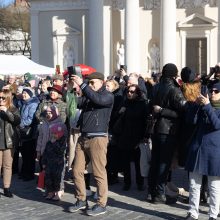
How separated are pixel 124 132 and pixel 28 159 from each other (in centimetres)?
242

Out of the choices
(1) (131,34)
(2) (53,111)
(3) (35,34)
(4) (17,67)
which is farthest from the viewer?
(3) (35,34)

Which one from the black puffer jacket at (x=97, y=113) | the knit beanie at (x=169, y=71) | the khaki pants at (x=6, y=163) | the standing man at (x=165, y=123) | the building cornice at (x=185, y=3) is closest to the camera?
the black puffer jacket at (x=97, y=113)

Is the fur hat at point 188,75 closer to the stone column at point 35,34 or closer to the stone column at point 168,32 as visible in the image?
the stone column at point 168,32

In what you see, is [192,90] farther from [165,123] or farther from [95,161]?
[95,161]

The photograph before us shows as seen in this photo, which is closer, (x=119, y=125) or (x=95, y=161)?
(x=95, y=161)

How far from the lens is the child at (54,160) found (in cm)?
963

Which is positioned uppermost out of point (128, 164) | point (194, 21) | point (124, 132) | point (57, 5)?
point (57, 5)

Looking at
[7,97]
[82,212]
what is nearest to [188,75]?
[82,212]

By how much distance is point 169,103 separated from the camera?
8930 mm

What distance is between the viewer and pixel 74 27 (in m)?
38.0

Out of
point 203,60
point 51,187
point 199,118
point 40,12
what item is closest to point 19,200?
point 51,187

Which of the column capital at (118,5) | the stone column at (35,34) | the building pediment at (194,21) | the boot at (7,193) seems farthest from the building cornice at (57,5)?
the boot at (7,193)

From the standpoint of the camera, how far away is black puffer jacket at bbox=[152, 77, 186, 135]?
8.84 m

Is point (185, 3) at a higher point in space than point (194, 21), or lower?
higher
